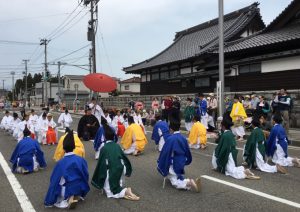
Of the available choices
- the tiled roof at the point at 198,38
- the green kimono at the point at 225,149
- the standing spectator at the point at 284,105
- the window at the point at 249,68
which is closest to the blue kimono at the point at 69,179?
the green kimono at the point at 225,149

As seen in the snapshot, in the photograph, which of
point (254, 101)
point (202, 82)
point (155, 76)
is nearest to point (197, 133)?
point (254, 101)

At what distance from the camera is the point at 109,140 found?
6.66m

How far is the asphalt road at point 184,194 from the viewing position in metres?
5.85

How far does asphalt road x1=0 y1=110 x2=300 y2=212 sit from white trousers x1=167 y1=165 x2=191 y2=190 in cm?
11

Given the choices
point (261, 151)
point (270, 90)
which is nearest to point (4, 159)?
point (261, 151)

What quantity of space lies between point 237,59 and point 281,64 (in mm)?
3435

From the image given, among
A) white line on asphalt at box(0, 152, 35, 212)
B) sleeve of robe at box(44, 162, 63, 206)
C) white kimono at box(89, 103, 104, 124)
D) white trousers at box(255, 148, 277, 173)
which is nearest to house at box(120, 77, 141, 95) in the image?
white kimono at box(89, 103, 104, 124)

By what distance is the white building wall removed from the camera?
16594 mm

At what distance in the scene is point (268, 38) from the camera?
18.5m

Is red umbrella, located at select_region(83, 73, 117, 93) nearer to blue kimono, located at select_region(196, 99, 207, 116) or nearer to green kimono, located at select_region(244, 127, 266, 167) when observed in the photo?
blue kimono, located at select_region(196, 99, 207, 116)

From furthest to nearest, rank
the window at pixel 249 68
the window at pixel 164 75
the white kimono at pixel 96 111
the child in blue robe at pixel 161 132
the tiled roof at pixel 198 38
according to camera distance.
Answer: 1. the window at pixel 164 75
2. the tiled roof at pixel 198 38
3. the window at pixel 249 68
4. the white kimono at pixel 96 111
5. the child in blue robe at pixel 161 132

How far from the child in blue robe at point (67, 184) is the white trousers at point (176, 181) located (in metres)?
1.78

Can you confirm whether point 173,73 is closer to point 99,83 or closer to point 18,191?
point 99,83

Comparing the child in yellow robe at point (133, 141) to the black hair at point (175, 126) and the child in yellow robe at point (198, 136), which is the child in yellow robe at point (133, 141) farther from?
the black hair at point (175, 126)
